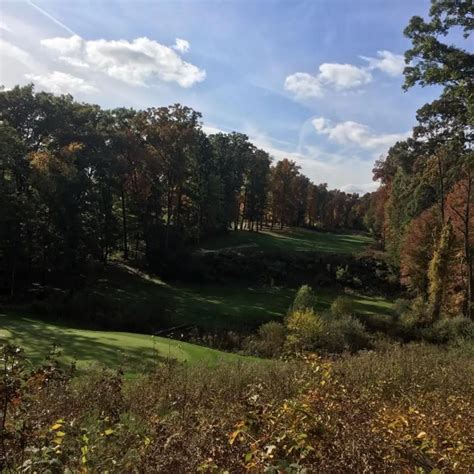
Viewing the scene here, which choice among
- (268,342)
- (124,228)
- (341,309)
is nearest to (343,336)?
(268,342)

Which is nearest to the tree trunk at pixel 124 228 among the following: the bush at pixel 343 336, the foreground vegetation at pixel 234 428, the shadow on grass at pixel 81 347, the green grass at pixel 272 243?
the green grass at pixel 272 243

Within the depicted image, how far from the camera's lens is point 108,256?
44.8m

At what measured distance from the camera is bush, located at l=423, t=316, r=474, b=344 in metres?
25.4

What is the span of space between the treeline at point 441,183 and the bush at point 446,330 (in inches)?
74.7

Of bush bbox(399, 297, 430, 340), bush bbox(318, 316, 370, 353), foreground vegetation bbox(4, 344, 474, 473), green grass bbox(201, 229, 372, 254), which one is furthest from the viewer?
green grass bbox(201, 229, 372, 254)

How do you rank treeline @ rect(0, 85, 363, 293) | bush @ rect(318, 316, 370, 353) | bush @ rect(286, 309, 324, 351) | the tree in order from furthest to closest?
treeline @ rect(0, 85, 363, 293) < the tree < bush @ rect(318, 316, 370, 353) < bush @ rect(286, 309, 324, 351)

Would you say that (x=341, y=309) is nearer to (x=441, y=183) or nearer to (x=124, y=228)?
(x=441, y=183)

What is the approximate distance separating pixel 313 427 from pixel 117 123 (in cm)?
4293

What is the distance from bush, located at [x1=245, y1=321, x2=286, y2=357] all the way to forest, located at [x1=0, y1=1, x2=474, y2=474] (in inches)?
4.3

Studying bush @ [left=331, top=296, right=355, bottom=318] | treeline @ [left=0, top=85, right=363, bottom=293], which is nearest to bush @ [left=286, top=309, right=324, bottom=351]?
bush @ [left=331, top=296, right=355, bottom=318]

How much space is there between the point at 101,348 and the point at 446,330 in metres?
19.7

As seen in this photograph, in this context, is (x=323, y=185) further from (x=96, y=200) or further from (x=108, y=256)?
(x=96, y=200)

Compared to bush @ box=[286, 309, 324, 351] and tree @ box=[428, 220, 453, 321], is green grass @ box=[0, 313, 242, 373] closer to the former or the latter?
bush @ box=[286, 309, 324, 351]

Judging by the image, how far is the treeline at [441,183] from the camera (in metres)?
16.0
